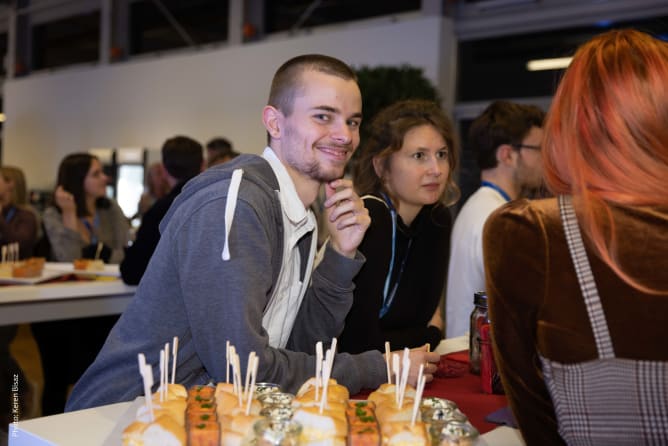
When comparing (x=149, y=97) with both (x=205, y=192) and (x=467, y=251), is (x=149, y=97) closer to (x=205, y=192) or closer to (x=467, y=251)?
(x=467, y=251)

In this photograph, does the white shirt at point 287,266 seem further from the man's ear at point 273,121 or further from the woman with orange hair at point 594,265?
the woman with orange hair at point 594,265

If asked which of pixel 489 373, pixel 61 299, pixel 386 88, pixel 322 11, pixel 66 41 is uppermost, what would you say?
pixel 66 41

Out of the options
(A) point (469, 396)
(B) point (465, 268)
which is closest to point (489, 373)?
(A) point (469, 396)

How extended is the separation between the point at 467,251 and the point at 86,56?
9764 millimetres

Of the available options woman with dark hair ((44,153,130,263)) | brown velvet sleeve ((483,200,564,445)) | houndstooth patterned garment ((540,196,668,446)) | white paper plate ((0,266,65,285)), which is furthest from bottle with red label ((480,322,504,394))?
woman with dark hair ((44,153,130,263))

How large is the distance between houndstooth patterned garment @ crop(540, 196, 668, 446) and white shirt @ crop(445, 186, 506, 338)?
1797mm

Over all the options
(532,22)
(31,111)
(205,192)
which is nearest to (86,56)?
(31,111)

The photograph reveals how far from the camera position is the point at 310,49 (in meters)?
7.80

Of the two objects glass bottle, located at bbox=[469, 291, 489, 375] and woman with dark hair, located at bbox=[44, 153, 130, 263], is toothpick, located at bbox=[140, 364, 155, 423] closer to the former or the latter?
glass bottle, located at bbox=[469, 291, 489, 375]

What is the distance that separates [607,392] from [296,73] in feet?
3.71

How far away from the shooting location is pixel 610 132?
115 centimetres

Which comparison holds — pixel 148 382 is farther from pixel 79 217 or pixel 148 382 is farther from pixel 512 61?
pixel 512 61

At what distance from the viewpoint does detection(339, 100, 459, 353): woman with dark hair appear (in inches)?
92.0

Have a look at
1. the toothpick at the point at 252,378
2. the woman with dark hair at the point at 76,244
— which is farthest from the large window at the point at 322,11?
the toothpick at the point at 252,378
